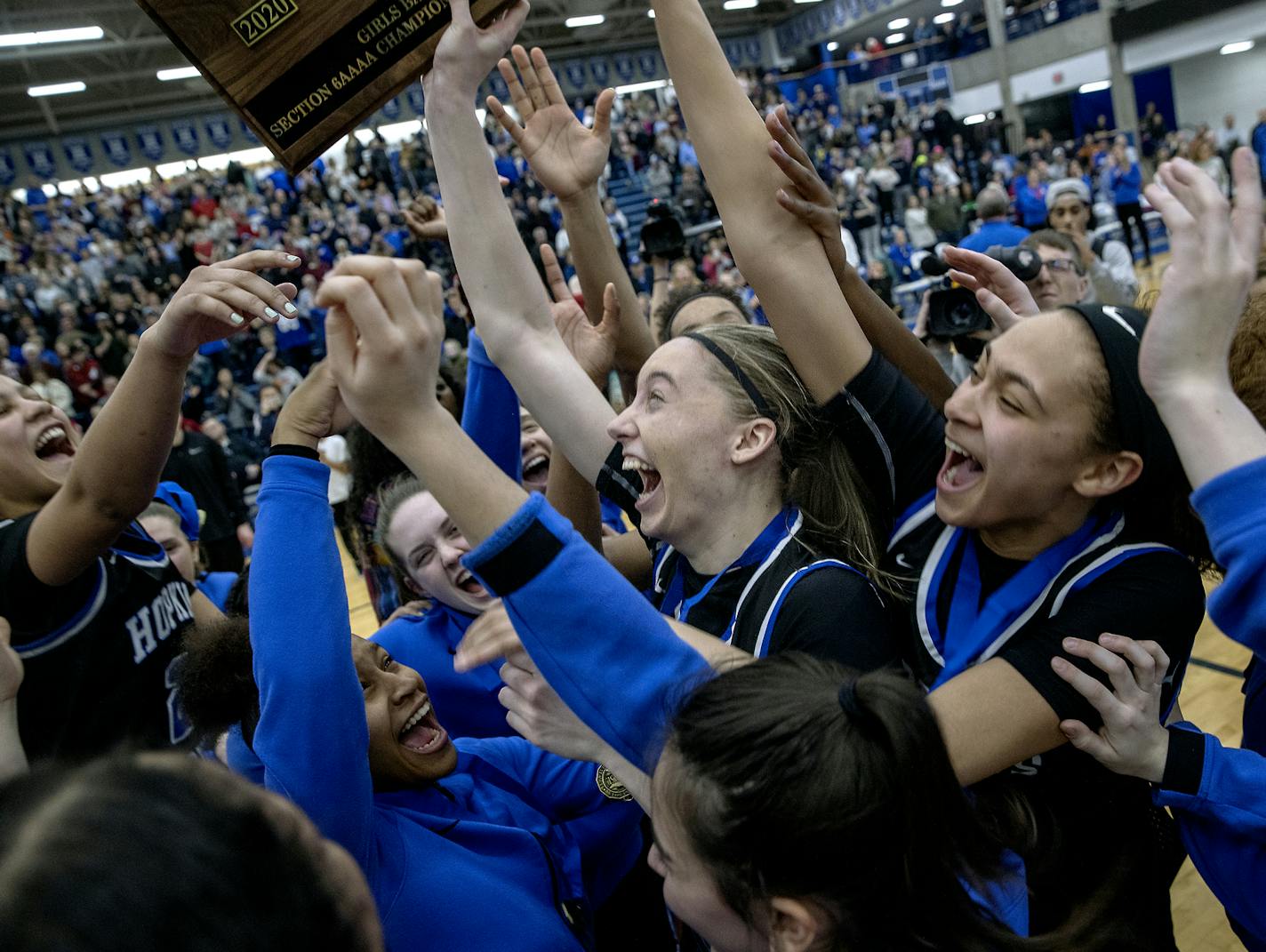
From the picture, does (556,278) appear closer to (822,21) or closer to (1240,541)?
(1240,541)

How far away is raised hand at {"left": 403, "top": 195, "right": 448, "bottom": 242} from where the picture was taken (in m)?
1.97

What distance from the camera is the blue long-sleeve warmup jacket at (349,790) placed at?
1010 millimetres

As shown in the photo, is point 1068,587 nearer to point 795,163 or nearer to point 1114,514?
point 1114,514

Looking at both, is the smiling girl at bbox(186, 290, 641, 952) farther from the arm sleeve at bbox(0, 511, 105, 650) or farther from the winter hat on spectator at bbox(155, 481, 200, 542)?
the winter hat on spectator at bbox(155, 481, 200, 542)

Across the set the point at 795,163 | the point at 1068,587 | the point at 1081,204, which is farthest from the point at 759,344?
the point at 1081,204

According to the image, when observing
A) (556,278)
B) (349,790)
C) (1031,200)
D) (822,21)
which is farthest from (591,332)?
(822,21)

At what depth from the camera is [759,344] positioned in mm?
1495

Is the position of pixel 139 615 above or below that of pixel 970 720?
above

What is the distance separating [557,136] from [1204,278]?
43.8 inches

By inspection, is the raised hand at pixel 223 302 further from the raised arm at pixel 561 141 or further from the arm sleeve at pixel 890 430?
the arm sleeve at pixel 890 430

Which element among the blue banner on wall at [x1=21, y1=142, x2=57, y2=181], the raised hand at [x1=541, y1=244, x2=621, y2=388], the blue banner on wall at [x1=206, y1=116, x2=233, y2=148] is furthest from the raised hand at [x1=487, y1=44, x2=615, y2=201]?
→ the blue banner on wall at [x1=206, y1=116, x2=233, y2=148]

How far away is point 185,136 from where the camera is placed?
1941 cm

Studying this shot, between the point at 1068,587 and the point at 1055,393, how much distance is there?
0.75 ft

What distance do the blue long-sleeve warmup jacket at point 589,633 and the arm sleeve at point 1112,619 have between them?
0.76 ft
